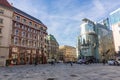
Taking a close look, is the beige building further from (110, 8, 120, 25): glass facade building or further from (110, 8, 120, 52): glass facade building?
(110, 8, 120, 52): glass facade building

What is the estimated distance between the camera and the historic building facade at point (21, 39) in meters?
50.6

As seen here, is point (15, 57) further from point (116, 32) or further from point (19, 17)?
point (116, 32)

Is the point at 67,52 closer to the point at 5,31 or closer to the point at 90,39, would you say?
the point at 90,39

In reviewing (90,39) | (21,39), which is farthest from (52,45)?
(21,39)

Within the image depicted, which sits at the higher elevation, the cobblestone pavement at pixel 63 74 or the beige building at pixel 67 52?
the beige building at pixel 67 52

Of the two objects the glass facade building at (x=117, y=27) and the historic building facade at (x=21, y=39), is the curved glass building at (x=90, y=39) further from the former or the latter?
the historic building facade at (x=21, y=39)

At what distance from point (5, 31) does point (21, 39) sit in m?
8.60

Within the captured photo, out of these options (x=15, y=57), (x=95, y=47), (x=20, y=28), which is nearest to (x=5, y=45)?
(x=15, y=57)

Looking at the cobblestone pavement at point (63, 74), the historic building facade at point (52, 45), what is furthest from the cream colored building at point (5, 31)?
the historic building facade at point (52, 45)

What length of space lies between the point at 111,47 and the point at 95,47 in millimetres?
8971

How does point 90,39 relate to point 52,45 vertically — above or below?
above

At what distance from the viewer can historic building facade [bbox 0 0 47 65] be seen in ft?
166

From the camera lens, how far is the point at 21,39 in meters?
57.1

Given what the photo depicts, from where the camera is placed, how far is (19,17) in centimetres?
5834
